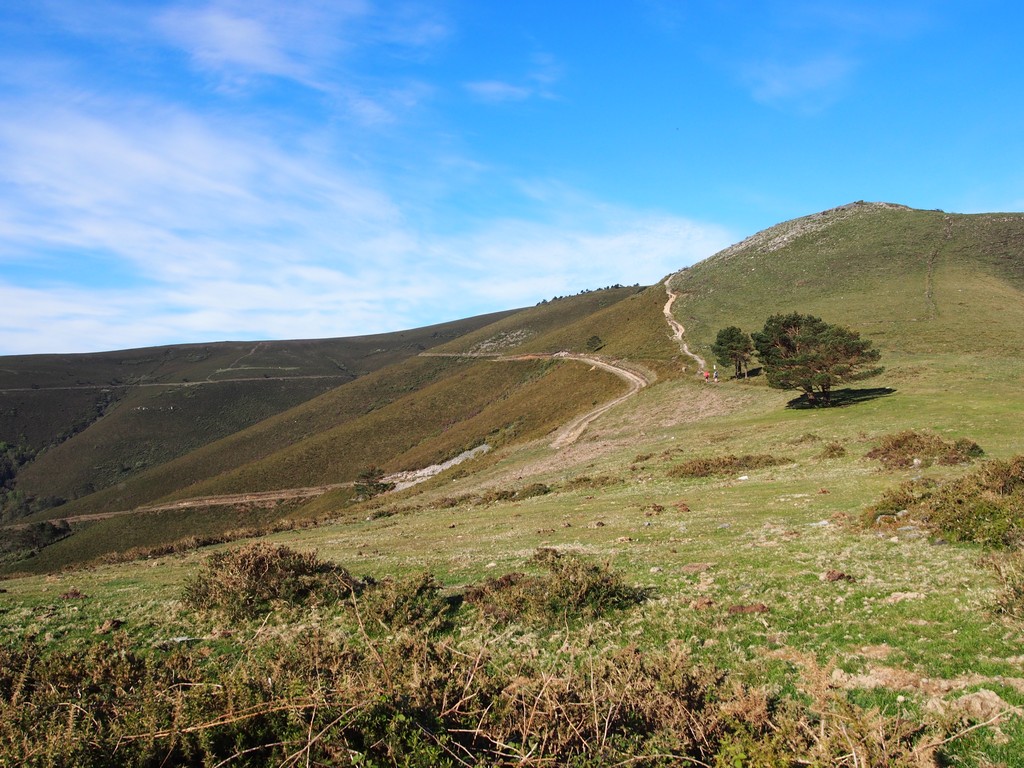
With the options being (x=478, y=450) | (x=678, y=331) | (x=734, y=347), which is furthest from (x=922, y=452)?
(x=678, y=331)

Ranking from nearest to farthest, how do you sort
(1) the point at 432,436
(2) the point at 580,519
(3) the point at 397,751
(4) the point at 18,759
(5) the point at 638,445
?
1. (4) the point at 18,759
2. (3) the point at 397,751
3. (2) the point at 580,519
4. (5) the point at 638,445
5. (1) the point at 432,436

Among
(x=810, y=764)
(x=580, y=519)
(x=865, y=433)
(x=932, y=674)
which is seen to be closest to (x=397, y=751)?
(x=810, y=764)

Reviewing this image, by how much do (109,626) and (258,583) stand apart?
265 cm

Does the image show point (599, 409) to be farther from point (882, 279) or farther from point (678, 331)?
point (882, 279)

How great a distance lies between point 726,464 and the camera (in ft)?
90.3

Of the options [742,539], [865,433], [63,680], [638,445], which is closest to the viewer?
[63,680]

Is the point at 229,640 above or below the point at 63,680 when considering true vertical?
below

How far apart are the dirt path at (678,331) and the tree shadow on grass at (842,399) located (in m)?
17.9

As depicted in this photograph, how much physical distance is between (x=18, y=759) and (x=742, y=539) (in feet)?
47.9

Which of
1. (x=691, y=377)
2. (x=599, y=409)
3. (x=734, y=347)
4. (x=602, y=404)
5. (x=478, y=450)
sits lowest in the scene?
(x=478, y=450)

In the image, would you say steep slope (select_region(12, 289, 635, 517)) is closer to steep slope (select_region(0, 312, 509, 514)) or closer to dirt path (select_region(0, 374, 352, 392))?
steep slope (select_region(0, 312, 509, 514))

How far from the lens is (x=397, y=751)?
15.4ft

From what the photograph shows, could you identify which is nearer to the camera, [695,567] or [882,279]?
[695,567]

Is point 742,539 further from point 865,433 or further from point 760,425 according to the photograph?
point 760,425
